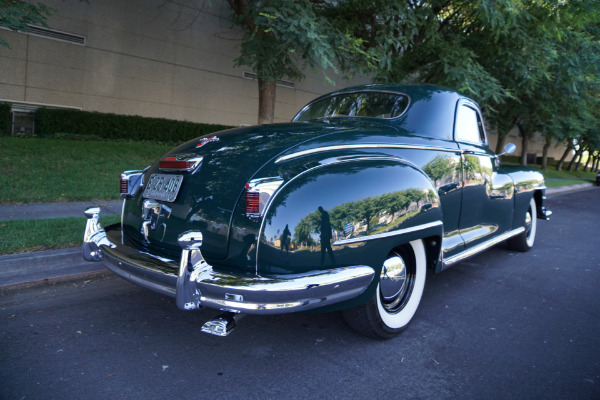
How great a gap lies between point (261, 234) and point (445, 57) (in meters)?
8.84

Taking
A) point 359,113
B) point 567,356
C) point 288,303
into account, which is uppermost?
point 359,113

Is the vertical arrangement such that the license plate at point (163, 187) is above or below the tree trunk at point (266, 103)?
below

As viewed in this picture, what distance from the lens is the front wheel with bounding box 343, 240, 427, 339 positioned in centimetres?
295

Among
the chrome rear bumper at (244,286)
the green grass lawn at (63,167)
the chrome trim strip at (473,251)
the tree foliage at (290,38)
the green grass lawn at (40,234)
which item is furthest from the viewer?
the tree foliage at (290,38)

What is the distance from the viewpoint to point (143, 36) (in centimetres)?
1361

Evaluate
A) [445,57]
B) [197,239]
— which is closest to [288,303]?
[197,239]

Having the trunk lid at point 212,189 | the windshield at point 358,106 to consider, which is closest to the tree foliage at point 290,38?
the windshield at point 358,106

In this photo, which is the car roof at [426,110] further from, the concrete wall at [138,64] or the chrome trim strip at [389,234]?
the concrete wall at [138,64]

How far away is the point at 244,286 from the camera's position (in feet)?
7.29

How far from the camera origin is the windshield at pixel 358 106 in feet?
12.3

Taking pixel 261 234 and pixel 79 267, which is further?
pixel 79 267

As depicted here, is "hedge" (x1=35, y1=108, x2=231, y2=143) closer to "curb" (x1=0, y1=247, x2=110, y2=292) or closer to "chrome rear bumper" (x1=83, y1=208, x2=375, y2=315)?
"curb" (x1=0, y1=247, x2=110, y2=292)

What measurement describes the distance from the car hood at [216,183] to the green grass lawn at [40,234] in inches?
73.4

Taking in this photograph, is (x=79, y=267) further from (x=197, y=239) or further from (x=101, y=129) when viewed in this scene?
(x=101, y=129)
